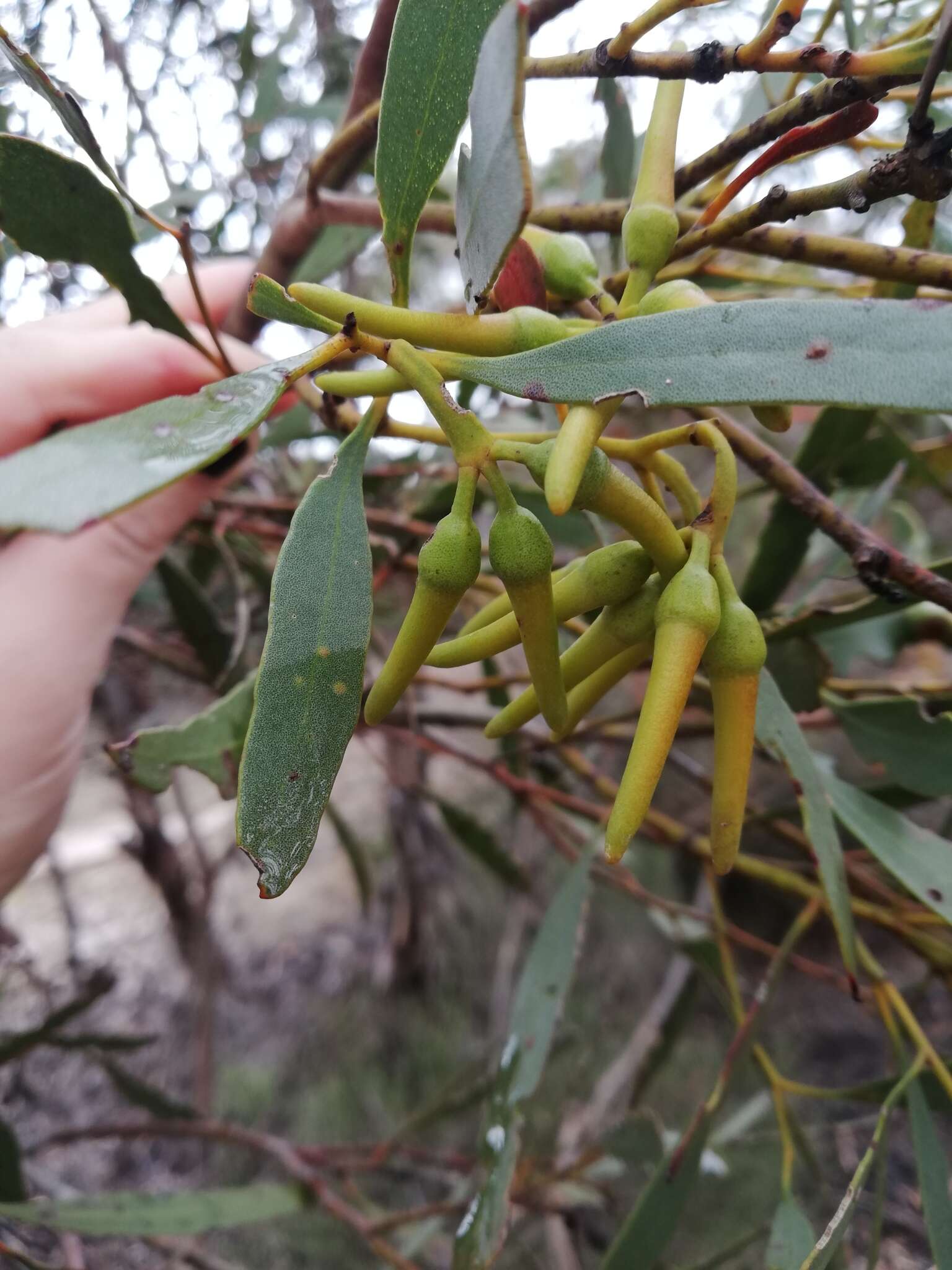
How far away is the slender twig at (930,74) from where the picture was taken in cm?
29

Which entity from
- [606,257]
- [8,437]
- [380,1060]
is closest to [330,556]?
[8,437]

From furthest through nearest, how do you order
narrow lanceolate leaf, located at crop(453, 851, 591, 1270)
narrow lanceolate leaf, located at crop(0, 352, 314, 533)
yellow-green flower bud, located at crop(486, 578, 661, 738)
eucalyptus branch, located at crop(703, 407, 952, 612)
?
narrow lanceolate leaf, located at crop(453, 851, 591, 1270) < eucalyptus branch, located at crop(703, 407, 952, 612) < yellow-green flower bud, located at crop(486, 578, 661, 738) < narrow lanceolate leaf, located at crop(0, 352, 314, 533)

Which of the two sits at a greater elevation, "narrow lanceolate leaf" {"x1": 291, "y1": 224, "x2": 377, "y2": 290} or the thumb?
"narrow lanceolate leaf" {"x1": 291, "y1": 224, "x2": 377, "y2": 290}

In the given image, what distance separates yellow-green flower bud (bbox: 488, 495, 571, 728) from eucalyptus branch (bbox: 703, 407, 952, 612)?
22cm

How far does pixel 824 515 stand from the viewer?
0.48 metres

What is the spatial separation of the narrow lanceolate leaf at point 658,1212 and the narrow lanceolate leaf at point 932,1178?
0.50 ft

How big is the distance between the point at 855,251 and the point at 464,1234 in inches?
26.7

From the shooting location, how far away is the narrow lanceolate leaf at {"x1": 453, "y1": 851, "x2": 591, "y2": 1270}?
22.2 inches

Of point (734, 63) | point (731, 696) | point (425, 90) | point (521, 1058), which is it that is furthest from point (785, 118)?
point (521, 1058)

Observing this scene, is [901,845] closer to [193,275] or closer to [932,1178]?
[932,1178]

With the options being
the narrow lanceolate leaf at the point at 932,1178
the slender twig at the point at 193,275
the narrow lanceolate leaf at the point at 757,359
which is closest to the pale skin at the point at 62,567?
the slender twig at the point at 193,275

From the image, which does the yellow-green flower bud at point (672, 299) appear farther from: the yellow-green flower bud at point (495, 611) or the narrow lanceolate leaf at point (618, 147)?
the narrow lanceolate leaf at point (618, 147)

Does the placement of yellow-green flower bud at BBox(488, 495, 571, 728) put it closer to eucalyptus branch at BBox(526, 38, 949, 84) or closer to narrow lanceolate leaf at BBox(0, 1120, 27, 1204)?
eucalyptus branch at BBox(526, 38, 949, 84)

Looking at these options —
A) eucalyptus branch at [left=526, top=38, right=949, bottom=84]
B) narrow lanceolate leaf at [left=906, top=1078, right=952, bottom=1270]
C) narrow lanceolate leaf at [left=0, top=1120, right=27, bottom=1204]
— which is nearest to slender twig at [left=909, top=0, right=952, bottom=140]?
eucalyptus branch at [left=526, top=38, right=949, bottom=84]
